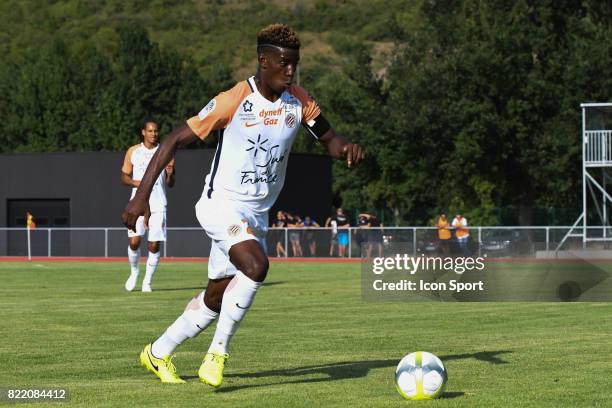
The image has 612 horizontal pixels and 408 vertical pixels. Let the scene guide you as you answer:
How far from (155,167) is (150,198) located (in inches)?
431

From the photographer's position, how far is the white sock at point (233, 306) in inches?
336

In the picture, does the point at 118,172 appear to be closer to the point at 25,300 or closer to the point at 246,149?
the point at 25,300

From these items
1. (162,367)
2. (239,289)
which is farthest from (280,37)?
(162,367)

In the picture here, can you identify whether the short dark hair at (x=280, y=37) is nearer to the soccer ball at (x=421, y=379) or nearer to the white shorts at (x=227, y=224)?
the white shorts at (x=227, y=224)

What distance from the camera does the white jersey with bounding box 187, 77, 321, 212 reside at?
8609 millimetres

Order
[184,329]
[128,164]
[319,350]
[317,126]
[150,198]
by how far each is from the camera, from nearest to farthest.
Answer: [184,329] → [317,126] → [319,350] → [150,198] → [128,164]

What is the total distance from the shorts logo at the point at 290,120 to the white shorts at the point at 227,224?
681 mm

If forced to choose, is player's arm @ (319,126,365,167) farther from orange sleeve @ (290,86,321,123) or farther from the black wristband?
orange sleeve @ (290,86,321,123)

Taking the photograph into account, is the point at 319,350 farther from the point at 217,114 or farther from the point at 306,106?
the point at 217,114

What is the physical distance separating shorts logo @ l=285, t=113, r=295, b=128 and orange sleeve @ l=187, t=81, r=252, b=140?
345 mm

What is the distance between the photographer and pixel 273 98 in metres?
8.77

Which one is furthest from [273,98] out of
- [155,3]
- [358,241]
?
[155,3]

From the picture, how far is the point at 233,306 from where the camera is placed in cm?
858

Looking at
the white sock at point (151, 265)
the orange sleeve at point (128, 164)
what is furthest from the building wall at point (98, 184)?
the orange sleeve at point (128, 164)
